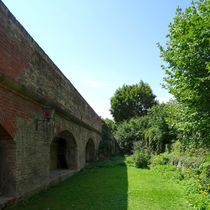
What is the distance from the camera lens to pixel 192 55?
8188 mm

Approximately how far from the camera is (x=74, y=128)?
1338cm

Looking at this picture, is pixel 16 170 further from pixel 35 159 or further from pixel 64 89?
pixel 64 89

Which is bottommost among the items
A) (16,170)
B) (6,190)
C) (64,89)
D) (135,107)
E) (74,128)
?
(6,190)

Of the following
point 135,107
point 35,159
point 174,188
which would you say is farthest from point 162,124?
point 135,107

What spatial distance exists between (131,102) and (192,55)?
37645 mm

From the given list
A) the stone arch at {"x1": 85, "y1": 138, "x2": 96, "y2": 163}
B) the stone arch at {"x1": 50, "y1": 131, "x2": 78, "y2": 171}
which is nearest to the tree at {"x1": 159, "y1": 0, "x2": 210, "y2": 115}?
the stone arch at {"x1": 50, "y1": 131, "x2": 78, "y2": 171}

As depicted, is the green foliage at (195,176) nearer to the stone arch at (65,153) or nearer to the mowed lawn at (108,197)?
the mowed lawn at (108,197)

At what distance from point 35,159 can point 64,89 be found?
12.7 ft

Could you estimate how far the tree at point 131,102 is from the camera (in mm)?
45406

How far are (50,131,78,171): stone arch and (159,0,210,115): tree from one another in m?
6.65

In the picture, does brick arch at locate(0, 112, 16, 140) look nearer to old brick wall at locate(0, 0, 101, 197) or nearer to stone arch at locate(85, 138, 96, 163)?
old brick wall at locate(0, 0, 101, 197)

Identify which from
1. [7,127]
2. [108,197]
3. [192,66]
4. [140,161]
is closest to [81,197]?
[108,197]

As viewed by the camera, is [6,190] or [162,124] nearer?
[6,190]

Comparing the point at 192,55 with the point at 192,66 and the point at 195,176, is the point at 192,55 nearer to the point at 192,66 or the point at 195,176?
the point at 192,66
